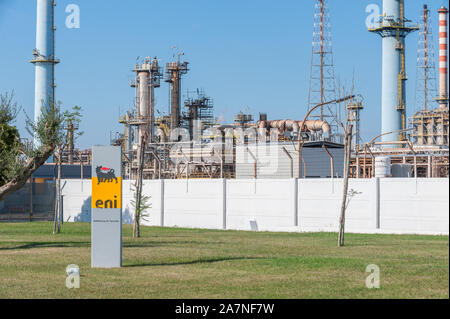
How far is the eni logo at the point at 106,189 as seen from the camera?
50.4ft

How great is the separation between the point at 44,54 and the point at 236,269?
5817 centimetres

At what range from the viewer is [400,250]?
19.2 m

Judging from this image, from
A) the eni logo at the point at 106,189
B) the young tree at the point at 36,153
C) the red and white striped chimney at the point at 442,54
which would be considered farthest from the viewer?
the red and white striped chimney at the point at 442,54

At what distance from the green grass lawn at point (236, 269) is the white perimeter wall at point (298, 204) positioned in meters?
2.77

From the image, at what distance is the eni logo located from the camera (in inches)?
605

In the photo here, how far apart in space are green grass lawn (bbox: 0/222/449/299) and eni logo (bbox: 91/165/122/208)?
4.72 ft

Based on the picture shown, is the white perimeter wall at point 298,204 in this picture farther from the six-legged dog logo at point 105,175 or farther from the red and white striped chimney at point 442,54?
the red and white striped chimney at point 442,54

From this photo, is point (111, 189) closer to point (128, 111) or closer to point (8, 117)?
point (8, 117)

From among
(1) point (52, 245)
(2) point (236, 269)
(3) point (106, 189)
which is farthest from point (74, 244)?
(2) point (236, 269)

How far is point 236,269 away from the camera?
15039mm

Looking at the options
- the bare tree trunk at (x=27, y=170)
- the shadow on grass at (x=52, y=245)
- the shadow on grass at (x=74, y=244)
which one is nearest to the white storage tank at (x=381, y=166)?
the shadow on grass at (x=74, y=244)

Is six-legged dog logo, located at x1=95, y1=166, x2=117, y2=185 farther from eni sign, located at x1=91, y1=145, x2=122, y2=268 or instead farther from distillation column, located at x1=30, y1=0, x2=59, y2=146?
distillation column, located at x1=30, y1=0, x2=59, y2=146

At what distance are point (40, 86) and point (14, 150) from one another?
4941 cm

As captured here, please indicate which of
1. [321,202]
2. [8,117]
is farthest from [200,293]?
[321,202]
